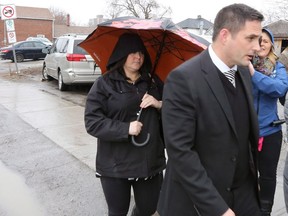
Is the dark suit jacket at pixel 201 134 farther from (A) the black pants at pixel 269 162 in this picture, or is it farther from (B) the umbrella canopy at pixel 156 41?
(A) the black pants at pixel 269 162

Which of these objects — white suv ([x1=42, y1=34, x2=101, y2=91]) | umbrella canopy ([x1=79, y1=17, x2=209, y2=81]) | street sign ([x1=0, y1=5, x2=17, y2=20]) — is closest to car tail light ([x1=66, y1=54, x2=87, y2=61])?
white suv ([x1=42, y1=34, x2=101, y2=91])

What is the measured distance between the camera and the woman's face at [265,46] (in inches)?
117

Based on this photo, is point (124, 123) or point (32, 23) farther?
point (32, 23)

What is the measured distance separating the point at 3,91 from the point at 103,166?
31.9 feet

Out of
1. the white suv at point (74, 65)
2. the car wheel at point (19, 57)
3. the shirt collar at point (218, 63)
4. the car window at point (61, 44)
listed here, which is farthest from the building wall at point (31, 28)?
the shirt collar at point (218, 63)

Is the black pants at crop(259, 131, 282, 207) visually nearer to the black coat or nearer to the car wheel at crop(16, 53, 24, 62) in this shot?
the black coat

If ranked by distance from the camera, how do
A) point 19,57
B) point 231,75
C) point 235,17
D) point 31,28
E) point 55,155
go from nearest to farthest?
point 235,17 < point 231,75 < point 55,155 < point 19,57 < point 31,28

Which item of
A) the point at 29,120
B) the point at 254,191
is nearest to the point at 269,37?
the point at 254,191

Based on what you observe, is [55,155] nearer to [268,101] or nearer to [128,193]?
[128,193]

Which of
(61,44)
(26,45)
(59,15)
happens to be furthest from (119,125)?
(59,15)

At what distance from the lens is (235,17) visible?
173 centimetres

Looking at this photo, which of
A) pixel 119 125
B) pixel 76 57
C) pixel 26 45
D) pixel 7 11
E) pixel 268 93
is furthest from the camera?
pixel 26 45

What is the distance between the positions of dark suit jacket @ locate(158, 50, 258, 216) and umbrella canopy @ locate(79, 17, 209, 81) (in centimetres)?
87

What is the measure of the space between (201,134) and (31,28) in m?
59.9
